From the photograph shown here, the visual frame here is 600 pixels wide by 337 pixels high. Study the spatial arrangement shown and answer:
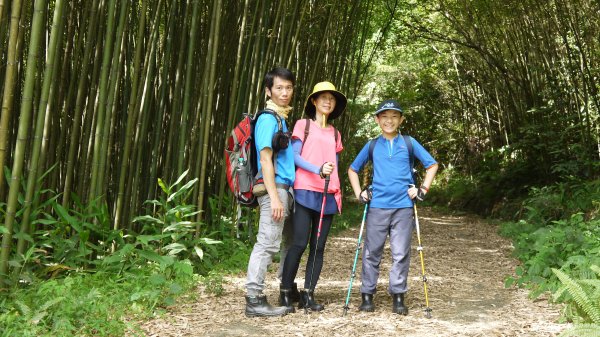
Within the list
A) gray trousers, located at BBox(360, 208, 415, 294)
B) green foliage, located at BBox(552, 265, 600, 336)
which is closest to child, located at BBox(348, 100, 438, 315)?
gray trousers, located at BBox(360, 208, 415, 294)

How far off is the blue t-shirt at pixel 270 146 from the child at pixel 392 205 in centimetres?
43

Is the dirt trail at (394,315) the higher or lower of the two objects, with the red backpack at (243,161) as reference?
lower

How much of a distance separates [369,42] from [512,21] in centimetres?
448

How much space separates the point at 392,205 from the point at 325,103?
685 millimetres

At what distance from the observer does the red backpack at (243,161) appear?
3.34 meters

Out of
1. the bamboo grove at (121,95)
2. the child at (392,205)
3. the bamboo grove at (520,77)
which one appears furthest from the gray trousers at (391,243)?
the bamboo grove at (520,77)

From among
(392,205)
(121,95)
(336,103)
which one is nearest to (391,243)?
(392,205)

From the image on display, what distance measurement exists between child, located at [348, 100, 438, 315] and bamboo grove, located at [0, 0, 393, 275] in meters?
1.40

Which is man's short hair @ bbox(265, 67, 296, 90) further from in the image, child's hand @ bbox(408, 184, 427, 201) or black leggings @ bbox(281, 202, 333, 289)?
child's hand @ bbox(408, 184, 427, 201)

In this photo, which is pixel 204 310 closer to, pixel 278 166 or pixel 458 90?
pixel 278 166

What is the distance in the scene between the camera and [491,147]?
14828 millimetres

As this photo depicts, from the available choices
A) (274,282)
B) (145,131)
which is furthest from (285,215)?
(145,131)

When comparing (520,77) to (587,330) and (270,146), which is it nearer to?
(270,146)

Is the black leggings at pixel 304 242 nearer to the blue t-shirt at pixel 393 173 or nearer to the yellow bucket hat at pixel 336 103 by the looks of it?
the blue t-shirt at pixel 393 173
